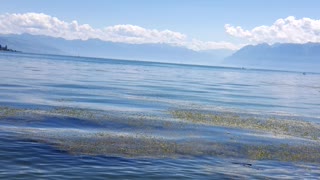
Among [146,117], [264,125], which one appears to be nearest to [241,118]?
[264,125]

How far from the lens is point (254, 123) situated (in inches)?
1547

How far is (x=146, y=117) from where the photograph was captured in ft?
124

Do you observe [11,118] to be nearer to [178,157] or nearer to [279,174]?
[178,157]

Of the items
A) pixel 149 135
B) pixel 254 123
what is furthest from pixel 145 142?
pixel 254 123

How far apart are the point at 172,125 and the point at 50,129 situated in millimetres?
9586

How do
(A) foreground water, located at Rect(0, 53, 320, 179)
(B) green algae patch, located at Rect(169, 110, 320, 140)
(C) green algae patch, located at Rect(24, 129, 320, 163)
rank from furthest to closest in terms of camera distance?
(B) green algae patch, located at Rect(169, 110, 320, 140)
(C) green algae patch, located at Rect(24, 129, 320, 163)
(A) foreground water, located at Rect(0, 53, 320, 179)

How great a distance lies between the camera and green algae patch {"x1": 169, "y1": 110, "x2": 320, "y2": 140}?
36.4 metres

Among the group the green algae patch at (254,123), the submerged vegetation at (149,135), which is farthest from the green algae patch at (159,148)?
the green algae patch at (254,123)

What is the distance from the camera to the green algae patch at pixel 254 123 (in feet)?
119

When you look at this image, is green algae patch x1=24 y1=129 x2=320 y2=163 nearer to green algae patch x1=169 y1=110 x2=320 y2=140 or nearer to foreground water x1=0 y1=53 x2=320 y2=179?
foreground water x1=0 y1=53 x2=320 y2=179

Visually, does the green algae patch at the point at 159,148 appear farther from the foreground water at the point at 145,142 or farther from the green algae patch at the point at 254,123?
the green algae patch at the point at 254,123

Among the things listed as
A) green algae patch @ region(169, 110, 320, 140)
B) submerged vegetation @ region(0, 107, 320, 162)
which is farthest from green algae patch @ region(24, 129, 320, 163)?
green algae patch @ region(169, 110, 320, 140)

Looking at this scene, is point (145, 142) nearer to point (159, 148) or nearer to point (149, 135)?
point (159, 148)

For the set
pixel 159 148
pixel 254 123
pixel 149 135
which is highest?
pixel 254 123
